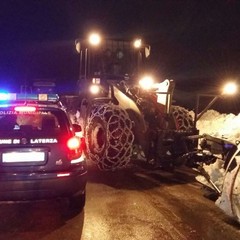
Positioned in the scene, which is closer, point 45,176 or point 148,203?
point 45,176

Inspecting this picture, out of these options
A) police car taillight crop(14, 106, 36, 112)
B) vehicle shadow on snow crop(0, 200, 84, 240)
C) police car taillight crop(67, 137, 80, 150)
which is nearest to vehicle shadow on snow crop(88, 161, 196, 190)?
vehicle shadow on snow crop(0, 200, 84, 240)

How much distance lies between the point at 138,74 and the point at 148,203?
5.44m

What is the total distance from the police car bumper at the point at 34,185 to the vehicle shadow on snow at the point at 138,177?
8.30 feet

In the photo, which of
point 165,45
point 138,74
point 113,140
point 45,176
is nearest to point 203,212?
point 45,176

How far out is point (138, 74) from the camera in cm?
1219

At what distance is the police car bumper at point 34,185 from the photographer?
606 centimetres

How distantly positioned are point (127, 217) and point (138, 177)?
3021 millimetres

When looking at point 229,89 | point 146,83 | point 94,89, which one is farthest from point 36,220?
point 94,89

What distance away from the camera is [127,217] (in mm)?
6617

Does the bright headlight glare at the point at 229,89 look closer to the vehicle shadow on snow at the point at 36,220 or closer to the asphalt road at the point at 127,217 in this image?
the asphalt road at the point at 127,217

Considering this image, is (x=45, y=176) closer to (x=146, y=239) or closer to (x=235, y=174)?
(x=146, y=239)

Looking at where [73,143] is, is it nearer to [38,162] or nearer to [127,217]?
[38,162]

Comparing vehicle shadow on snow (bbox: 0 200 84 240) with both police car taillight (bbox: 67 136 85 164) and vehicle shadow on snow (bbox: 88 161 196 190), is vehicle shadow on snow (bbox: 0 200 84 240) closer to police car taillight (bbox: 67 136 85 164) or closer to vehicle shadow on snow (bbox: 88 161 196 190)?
police car taillight (bbox: 67 136 85 164)

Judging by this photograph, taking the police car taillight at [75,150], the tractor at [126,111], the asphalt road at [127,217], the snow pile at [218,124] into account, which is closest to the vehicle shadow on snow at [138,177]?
the asphalt road at [127,217]
